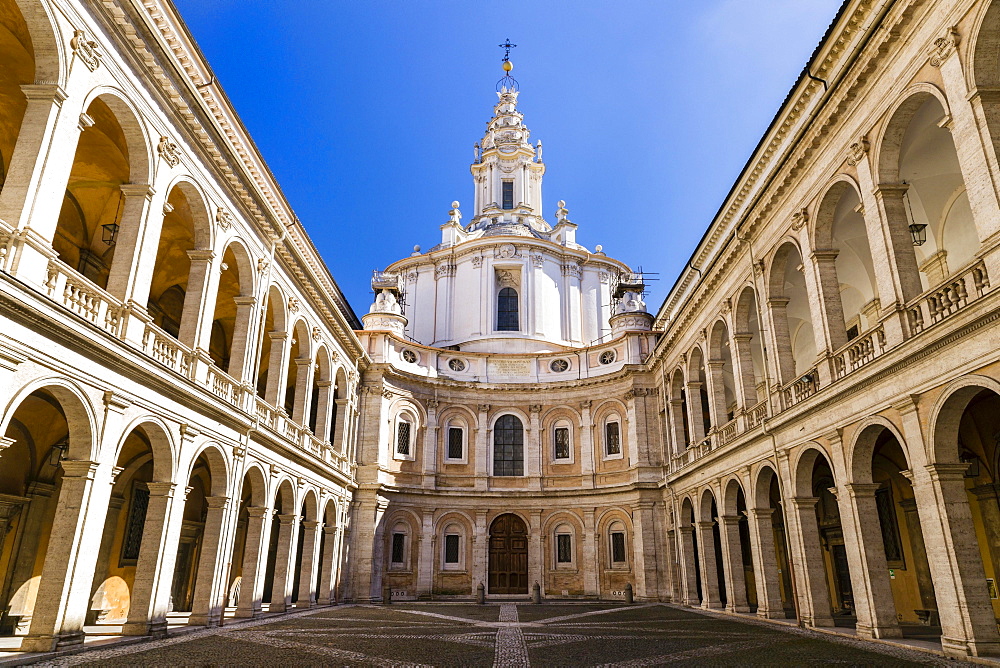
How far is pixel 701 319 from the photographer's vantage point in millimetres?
24766

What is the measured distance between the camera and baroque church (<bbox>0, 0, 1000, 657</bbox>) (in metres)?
11.2

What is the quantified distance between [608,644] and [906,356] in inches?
322

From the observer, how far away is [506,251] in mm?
39688

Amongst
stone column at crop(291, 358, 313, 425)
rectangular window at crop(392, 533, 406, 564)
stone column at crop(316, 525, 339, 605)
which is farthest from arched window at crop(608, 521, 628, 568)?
stone column at crop(291, 358, 313, 425)

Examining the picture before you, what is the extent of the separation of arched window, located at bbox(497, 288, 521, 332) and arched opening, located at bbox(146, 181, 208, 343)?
2013 cm

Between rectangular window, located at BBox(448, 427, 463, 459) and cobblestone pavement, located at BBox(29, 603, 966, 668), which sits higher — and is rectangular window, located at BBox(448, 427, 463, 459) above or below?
above

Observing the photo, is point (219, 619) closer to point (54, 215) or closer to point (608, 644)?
point (608, 644)

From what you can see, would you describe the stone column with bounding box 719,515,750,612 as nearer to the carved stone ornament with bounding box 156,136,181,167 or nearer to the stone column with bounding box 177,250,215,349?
the stone column with bounding box 177,250,215,349

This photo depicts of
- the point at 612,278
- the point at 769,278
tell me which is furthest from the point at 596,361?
the point at 769,278

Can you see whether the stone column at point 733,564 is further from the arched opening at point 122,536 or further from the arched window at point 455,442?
the arched opening at point 122,536

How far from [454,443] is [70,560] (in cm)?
2371

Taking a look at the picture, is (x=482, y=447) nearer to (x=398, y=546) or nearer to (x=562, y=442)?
(x=562, y=442)

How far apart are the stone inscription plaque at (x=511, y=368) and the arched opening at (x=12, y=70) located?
2355cm

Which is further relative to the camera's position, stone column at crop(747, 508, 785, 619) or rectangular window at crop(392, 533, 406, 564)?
rectangular window at crop(392, 533, 406, 564)
